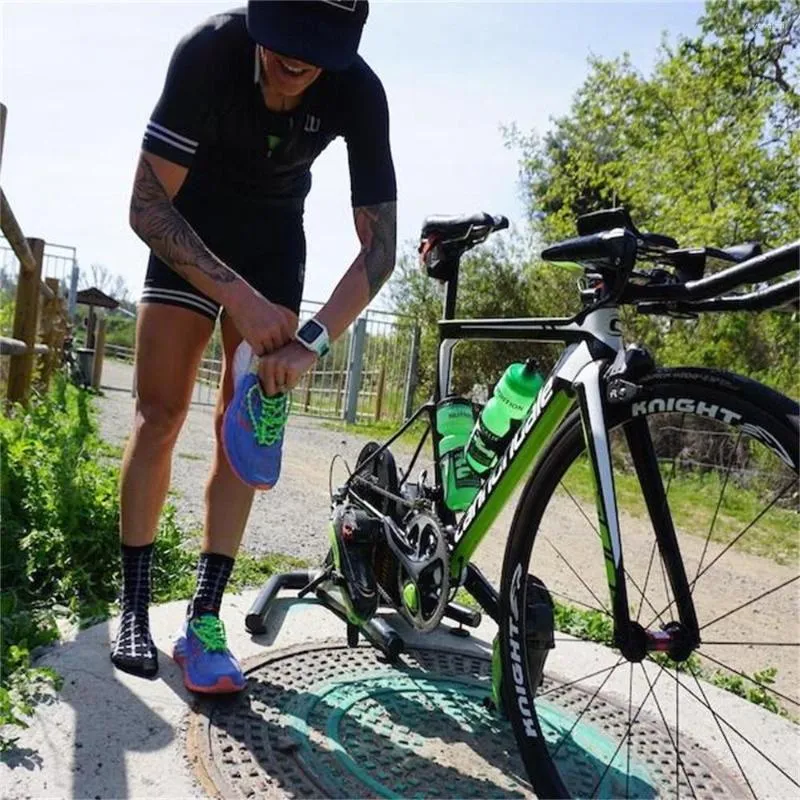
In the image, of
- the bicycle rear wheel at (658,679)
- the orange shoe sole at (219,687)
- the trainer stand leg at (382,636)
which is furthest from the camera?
the trainer stand leg at (382,636)

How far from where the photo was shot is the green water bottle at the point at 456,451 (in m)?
2.37

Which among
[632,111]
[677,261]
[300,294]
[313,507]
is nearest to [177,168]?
[300,294]

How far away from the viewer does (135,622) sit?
2.29 metres

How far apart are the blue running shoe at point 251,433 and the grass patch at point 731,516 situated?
3.43 metres

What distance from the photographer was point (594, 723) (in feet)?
7.38

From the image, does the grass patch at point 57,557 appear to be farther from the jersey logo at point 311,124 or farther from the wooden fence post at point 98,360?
the wooden fence post at point 98,360

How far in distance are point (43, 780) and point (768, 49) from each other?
11.9 m

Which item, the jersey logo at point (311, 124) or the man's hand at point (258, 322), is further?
the jersey logo at point (311, 124)

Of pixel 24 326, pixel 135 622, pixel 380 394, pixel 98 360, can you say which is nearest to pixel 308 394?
pixel 380 394

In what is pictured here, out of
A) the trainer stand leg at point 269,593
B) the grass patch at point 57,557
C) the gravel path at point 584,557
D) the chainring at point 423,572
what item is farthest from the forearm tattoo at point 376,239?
the gravel path at point 584,557

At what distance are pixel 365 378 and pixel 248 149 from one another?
467 inches

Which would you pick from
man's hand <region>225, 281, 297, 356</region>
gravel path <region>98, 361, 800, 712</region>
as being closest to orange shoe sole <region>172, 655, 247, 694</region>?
man's hand <region>225, 281, 297, 356</region>

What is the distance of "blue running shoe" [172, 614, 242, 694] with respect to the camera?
6.95 feet

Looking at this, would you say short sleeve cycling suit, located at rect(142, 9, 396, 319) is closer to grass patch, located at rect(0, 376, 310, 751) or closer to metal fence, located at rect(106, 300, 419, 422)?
grass patch, located at rect(0, 376, 310, 751)
